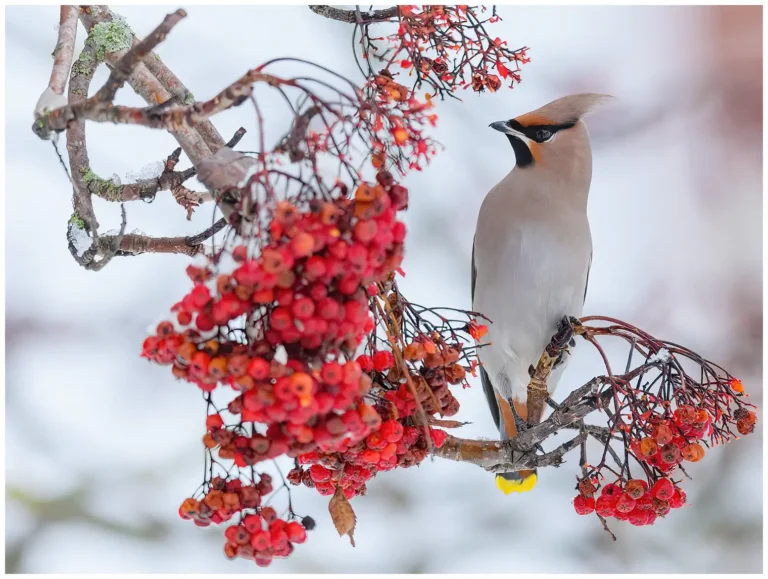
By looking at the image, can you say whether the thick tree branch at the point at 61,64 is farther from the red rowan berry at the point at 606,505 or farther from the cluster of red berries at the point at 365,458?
the red rowan berry at the point at 606,505

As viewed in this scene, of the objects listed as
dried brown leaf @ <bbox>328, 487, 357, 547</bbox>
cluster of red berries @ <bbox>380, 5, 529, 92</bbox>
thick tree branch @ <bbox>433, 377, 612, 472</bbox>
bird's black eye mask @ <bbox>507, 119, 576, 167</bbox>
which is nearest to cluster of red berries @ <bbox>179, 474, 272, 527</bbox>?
dried brown leaf @ <bbox>328, 487, 357, 547</bbox>

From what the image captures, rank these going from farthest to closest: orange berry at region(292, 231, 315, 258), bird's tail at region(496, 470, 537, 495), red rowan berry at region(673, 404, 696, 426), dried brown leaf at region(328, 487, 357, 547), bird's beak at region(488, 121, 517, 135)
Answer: bird's tail at region(496, 470, 537, 495) < bird's beak at region(488, 121, 517, 135) < red rowan berry at region(673, 404, 696, 426) < dried brown leaf at region(328, 487, 357, 547) < orange berry at region(292, 231, 315, 258)

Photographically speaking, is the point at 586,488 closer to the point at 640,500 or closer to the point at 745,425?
the point at 640,500

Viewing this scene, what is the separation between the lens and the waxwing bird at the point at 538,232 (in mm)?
1890

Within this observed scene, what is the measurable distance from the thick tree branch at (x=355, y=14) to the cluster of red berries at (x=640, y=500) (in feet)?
2.73

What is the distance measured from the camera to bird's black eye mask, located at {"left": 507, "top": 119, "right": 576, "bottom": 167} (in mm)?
1855

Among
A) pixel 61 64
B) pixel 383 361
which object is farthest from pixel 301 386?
pixel 61 64

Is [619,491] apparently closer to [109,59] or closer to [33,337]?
[109,59]

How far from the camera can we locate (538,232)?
190cm

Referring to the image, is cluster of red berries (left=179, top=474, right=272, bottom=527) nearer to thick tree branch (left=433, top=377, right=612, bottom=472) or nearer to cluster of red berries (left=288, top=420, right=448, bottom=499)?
cluster of red berries (left=288, top=420, right=448, bottom=499)

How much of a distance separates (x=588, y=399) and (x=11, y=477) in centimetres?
161

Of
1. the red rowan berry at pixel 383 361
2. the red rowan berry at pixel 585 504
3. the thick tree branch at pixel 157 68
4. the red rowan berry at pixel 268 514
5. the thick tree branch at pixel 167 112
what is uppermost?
the thick tree branch at pixel 157 68

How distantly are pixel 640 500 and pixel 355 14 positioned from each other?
90 centimetres

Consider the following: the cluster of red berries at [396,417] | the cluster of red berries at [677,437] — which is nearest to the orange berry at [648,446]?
the cluster of red berries at [677,437]
